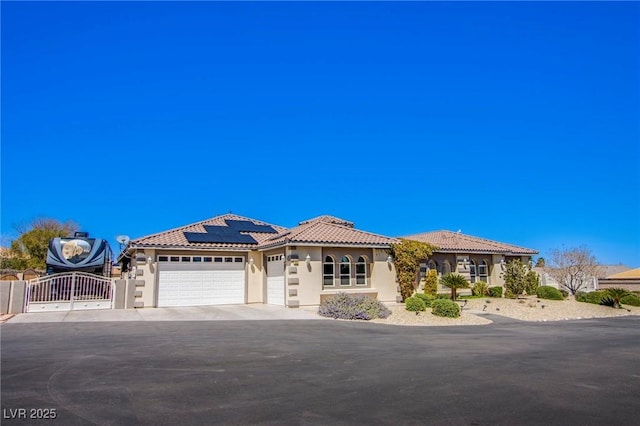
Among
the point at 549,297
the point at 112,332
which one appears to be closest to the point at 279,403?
the point at 112,332

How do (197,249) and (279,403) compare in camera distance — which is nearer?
(279,403)

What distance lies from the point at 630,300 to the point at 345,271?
1632 centimetres

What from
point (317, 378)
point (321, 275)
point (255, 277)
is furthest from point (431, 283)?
point (317, 378)

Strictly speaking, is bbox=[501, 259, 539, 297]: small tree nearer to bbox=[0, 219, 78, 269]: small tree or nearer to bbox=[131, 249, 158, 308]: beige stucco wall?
bbox=[131, 249, 158, 308]: beige stucco wall

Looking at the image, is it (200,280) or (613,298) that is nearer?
(200,280)

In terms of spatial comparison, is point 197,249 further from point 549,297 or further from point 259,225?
point 549,297

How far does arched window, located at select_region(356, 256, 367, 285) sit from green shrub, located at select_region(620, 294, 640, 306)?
48.0 feet

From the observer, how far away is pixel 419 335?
13.8 metres

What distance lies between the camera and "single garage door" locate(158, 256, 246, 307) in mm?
22406

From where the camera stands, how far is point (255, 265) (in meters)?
25.2

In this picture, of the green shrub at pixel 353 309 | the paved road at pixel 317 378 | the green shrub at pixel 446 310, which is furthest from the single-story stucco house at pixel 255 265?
the paved road at pixel 317 378

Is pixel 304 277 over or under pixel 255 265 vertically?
under

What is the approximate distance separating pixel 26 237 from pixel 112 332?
3526cm

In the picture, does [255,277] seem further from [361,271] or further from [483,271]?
[483,271]
